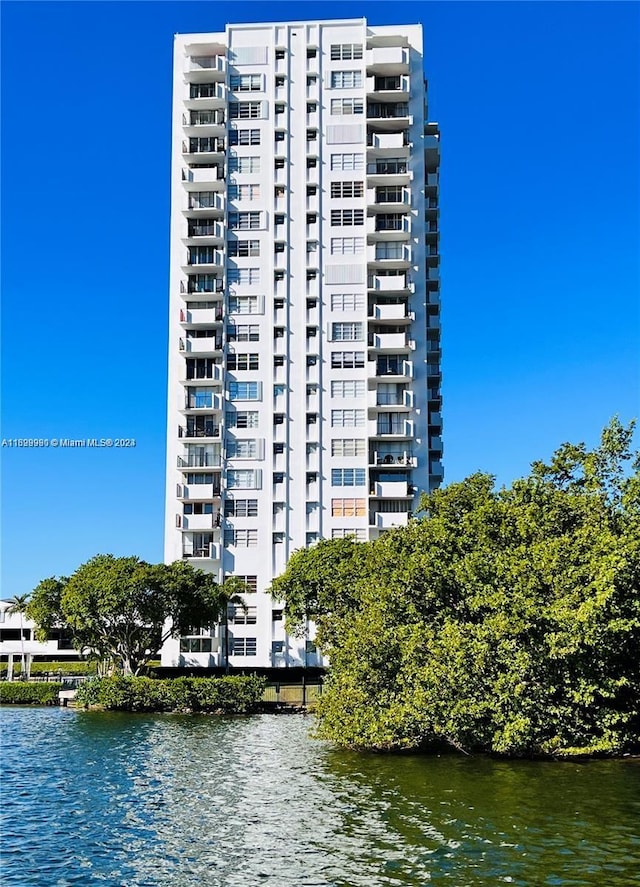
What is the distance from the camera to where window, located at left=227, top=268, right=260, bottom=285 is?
94125 mm

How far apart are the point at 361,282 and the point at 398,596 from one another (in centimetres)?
5511

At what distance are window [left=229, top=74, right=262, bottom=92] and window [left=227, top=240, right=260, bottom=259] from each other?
16526 millimetres

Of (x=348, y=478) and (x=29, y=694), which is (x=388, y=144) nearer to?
(x=348, y=478)

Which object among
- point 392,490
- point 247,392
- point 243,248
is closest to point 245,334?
point 247,392

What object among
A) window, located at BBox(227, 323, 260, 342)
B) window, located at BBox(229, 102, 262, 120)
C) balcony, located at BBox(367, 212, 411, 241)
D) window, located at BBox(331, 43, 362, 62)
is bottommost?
window, located at BBox(227, 323, 260, 342)

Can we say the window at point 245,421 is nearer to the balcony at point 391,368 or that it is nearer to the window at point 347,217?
the balcony at point 391,368

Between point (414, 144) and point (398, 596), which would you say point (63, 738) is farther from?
point (414, 144)

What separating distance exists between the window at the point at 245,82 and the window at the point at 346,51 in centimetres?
813

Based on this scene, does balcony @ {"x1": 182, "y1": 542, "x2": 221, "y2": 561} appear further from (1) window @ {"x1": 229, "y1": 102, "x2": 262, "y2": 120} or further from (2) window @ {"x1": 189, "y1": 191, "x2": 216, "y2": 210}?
(1) window @ {"x1": 229, "y1": 102, "x2": 262, "y2": 120}

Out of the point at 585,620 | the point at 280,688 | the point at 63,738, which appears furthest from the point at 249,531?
the point at 585,620

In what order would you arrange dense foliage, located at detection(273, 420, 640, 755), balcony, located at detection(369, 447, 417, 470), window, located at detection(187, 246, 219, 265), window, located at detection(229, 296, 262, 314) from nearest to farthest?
dense foliage, located at detection(273, 420, 640, 755), balcony, located at detection(369, 447, 417, 470), window, located at detection(229, 296, 262, 314), window, located at detection(187, 246, 219, 265)

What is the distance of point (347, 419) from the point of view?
90875 millimetres

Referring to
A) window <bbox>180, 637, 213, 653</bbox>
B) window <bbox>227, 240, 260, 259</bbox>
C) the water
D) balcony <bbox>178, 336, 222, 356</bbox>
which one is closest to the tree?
window <bbox>180, 637, 213, 653</bbox>

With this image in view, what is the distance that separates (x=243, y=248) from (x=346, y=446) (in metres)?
23.2
